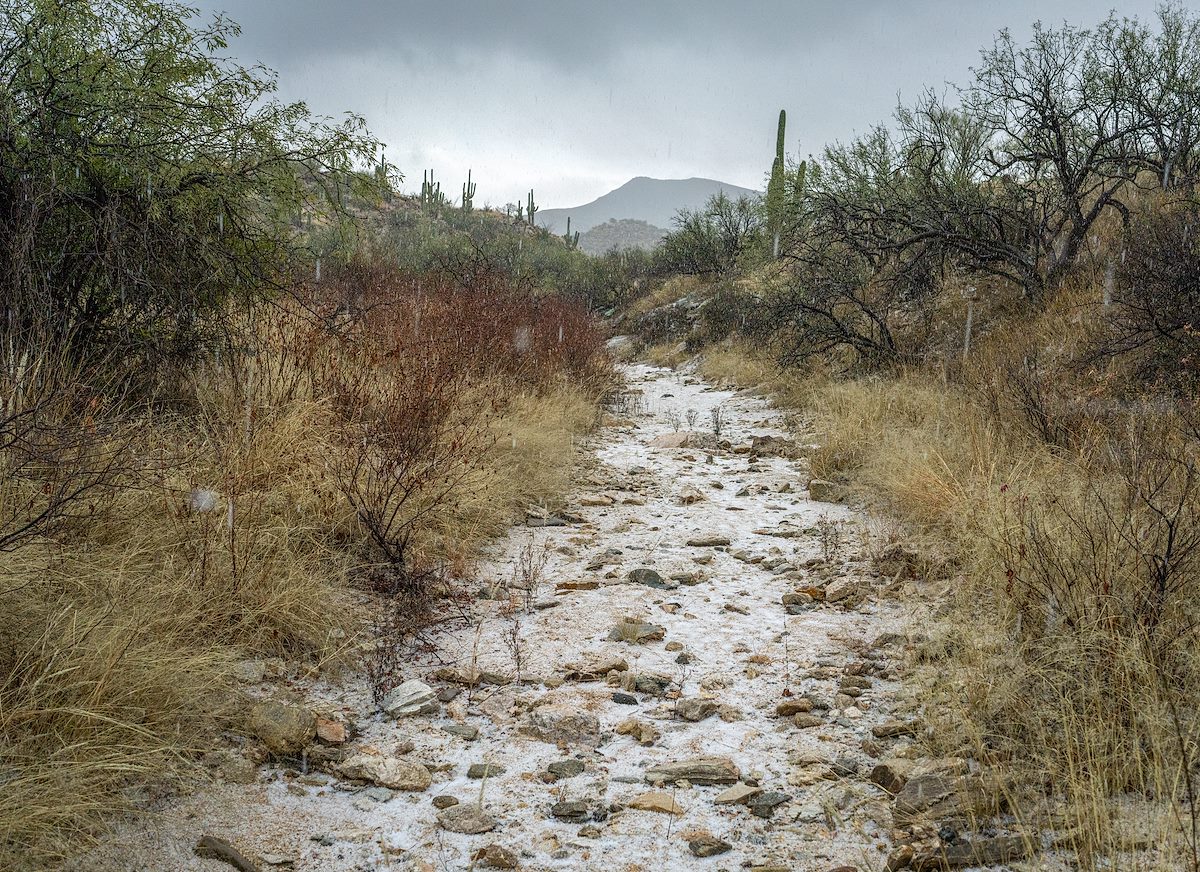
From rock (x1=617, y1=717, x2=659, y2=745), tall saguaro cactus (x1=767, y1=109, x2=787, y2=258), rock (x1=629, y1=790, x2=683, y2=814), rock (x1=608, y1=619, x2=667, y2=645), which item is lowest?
rock (x1=629, y1=790, x2=683, y2=814)

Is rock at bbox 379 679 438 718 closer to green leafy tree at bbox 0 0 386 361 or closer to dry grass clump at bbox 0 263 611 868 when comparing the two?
dry grass clump at bbox 0 263 611 868

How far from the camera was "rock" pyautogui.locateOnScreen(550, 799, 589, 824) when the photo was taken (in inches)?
102

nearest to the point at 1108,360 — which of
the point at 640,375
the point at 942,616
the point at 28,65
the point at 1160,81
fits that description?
the point at 942,616

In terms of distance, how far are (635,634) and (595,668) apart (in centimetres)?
42

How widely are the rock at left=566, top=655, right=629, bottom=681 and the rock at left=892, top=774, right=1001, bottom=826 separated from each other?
1.47 m

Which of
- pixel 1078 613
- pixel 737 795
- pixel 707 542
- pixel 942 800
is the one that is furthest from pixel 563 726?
pixel 707 542

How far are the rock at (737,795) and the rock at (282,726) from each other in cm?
152

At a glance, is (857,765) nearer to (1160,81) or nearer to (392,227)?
(1160,81)

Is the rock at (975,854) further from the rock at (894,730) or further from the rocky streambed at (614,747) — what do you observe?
the rock at (894,730)

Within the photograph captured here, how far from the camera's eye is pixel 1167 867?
182 cm

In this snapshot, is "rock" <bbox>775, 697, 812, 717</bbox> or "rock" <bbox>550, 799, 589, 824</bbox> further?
"rock" <bbox>775, 697, 812, 717</bbox>

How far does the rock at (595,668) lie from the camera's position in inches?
144

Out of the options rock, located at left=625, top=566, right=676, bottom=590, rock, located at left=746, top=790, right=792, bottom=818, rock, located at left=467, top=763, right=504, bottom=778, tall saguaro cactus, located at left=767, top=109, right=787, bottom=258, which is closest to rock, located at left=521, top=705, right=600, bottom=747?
rock, located at left=467, top=763, right=504, bottom=778

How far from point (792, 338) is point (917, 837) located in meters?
11.5
